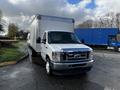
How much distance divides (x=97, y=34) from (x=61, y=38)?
20.6 m

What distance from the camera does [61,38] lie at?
1025cm

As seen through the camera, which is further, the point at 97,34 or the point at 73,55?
the point at 97,34

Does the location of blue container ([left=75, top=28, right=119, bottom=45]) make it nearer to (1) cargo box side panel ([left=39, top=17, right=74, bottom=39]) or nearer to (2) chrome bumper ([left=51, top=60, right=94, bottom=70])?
(1) cargo box side panel ([left=39, top=17, right=74, bottom=39])

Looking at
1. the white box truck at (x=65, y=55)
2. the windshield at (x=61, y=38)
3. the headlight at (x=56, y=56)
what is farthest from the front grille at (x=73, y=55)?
the windshield at (x=61, y=38)

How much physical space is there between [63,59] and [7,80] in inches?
100

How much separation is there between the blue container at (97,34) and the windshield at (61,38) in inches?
734

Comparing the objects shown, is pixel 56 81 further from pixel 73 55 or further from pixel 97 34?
pixel 97 34

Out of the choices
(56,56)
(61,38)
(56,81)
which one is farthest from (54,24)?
(56,81)

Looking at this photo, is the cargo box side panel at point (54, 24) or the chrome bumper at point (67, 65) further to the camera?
the cargo box side panel at point (54, 24)

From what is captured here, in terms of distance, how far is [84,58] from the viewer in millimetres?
8828

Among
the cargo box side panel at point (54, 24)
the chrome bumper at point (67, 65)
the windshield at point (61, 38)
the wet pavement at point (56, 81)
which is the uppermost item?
the cargo box side panel at point (54, 24)

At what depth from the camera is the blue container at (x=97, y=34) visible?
1129 inches

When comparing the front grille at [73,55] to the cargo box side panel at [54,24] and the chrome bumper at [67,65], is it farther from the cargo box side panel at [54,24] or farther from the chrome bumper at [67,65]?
the cargo box side panel at [54,24]

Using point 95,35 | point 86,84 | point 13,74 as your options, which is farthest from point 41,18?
point 95,35
